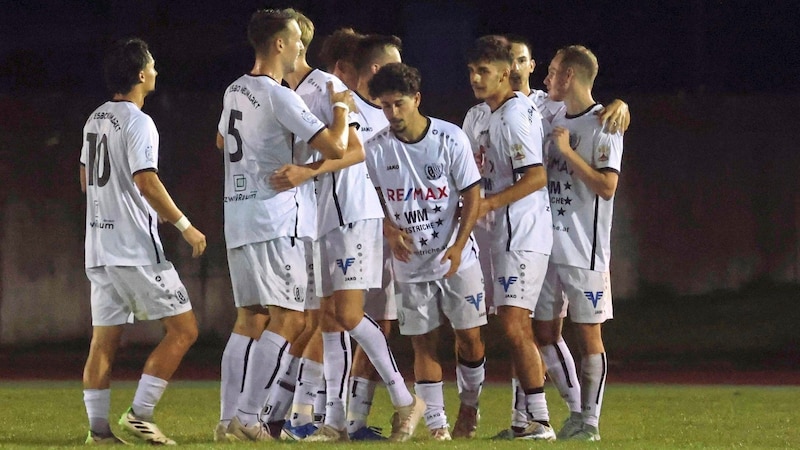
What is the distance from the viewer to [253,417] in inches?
254

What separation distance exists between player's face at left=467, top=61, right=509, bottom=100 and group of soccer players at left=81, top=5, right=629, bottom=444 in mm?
11

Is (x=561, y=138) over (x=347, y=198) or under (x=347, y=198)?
over

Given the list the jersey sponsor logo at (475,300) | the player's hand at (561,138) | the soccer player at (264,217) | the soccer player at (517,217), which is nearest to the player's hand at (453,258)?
the jersey sponsor logo at (475,300)

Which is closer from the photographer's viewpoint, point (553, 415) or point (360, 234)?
point (360, 234)

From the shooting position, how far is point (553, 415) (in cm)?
916

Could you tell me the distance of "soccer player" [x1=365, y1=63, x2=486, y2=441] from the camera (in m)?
6.89

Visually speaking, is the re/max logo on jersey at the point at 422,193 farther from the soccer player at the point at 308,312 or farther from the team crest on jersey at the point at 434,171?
the soccer player at the point at 308,312

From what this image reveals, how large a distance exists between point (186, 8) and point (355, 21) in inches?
80.4

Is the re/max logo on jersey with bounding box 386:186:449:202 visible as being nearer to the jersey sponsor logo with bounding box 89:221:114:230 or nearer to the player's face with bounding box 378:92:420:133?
the player's face with bounding box 378:92:420:133

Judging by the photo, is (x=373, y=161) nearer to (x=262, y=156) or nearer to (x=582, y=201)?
(x=262, y=156)

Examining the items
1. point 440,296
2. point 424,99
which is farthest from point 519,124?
point 424,99

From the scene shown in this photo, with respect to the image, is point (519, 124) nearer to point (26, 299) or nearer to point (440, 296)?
point (440, 296)

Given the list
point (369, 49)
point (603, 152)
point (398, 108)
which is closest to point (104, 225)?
point (398, 108)

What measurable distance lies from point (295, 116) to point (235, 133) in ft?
1.27
